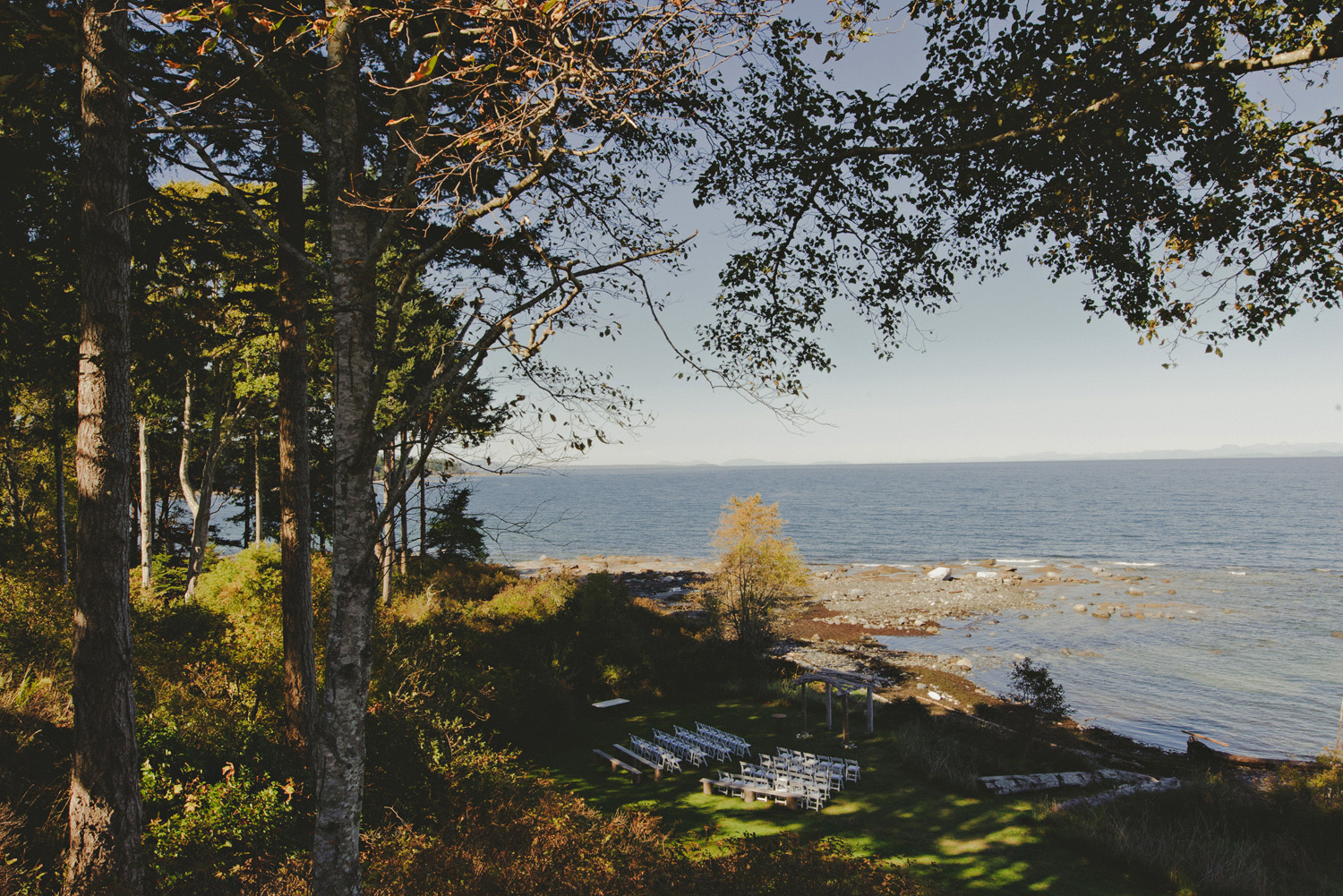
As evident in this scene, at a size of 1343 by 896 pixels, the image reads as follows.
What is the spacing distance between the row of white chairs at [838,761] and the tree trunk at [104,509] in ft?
37.3

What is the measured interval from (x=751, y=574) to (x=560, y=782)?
52.4ft

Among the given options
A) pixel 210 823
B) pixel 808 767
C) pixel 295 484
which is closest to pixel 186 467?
pixel 295 484

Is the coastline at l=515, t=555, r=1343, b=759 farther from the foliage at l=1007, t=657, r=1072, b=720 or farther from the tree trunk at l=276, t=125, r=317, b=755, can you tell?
the tree trunk at l=276, t=125, r=317, b=755

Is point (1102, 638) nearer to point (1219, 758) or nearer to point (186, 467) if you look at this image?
point (1219, 758)

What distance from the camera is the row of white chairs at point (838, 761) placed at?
12.6 meters

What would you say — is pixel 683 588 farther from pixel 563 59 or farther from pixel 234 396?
pixel 563 59

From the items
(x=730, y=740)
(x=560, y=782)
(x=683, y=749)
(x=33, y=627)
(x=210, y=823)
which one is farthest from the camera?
(x=730, y=740)

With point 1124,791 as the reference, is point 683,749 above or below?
above

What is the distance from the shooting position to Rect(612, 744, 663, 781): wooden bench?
39.8ft

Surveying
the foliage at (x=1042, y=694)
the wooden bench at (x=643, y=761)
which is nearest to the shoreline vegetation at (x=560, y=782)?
the wooden bench at (x=643, y=761)

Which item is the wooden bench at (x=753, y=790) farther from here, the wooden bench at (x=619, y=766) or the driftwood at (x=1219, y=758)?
the driftwood at (x=1219, y=758)

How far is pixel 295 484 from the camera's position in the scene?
7.97 metres

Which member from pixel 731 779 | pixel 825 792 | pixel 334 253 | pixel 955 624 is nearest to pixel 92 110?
pixel 334 253

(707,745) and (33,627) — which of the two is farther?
(707,745)
